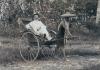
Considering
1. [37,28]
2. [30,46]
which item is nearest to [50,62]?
[30,46]

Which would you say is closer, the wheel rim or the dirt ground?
the dirt ground

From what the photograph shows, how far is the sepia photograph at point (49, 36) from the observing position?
1019 centimetres

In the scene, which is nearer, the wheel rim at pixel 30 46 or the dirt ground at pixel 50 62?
the dirt ground at pixel 50 62

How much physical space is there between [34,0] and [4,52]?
5.21 meters

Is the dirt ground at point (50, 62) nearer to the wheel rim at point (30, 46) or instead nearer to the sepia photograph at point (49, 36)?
the sepia photograph at point (49, 36)

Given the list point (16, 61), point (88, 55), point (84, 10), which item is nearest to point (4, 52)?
point (16, 61)

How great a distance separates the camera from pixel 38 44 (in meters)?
10.1

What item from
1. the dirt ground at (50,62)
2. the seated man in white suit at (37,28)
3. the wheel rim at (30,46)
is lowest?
the dirt ground at (50,62)

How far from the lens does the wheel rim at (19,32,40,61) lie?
10.2 metres

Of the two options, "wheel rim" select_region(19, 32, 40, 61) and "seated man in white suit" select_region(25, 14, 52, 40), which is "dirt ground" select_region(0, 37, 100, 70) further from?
"seated man in white suit" select_region(25, 14, 52, 40)

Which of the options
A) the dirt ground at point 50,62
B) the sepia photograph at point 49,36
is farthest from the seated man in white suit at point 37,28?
the dirt ground at point 50,62

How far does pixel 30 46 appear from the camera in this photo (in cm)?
1034

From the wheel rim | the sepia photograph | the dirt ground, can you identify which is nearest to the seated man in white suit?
the sepia photograph

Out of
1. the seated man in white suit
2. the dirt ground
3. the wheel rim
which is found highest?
the seated man in white suit
